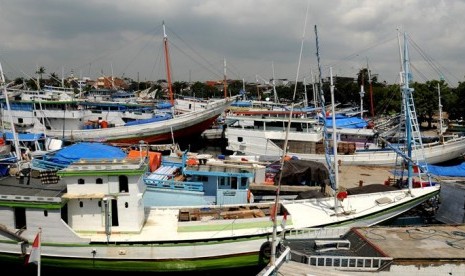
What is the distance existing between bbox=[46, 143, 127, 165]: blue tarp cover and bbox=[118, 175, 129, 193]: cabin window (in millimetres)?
7410

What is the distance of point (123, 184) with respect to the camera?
14.1 metres

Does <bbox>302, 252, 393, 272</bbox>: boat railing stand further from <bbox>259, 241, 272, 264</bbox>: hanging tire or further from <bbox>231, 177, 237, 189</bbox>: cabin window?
<bbox>231, 177, 237, 189</bbox>: cabin window

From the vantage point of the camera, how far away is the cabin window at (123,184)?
45.9 ft

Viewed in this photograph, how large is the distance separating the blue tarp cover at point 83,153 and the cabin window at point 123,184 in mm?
7410

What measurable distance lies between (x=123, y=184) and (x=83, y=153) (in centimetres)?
826

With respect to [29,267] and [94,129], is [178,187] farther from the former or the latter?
[94,129]

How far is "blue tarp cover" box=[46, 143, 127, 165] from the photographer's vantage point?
67.2 ft

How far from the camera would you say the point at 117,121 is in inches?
1857

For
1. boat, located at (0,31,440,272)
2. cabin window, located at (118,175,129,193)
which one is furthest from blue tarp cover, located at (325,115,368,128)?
cabin window, located at (118,175,129,193)

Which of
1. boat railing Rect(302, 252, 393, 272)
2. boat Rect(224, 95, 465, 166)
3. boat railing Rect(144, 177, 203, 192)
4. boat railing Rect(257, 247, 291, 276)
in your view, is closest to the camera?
boat railing Rect(257, 247, 291, 276)

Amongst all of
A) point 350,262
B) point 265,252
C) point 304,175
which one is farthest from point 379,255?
point 304,175

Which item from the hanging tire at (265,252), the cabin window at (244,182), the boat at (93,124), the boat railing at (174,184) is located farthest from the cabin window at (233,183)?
the boat at (93,124)

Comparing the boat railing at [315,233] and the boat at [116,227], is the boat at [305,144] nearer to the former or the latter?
the boat railing at [315,233]

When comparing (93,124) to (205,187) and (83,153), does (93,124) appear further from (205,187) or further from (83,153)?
(205,187)
